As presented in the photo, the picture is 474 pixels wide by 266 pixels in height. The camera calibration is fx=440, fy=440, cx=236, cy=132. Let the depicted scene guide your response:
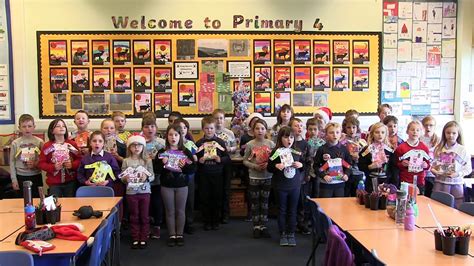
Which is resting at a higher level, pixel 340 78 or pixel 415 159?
pixel 340 78

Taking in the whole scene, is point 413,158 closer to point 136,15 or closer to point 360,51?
point 360,51

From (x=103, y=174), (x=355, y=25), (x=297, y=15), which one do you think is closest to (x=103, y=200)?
(x=103, y=174)

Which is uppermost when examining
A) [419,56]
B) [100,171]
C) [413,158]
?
[419,56]

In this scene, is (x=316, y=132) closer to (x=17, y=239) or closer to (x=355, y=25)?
(x=355, y=25)

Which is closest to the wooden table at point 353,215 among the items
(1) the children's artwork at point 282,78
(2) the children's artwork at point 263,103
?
(2) the children's artwork at point 263,103

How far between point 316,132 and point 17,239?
3739mm

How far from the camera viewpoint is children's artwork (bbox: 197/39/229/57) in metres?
6.77

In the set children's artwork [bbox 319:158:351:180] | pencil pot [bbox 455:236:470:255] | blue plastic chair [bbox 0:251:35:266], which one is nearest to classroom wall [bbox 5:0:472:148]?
children's artwork [bbox 319:158:351:180]

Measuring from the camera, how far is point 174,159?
192 inches

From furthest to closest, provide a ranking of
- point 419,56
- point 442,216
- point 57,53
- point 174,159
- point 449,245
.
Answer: point 419,56 < point 57,53 < point 174,159 < point 442,216 < point 449,245

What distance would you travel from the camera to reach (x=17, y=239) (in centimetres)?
288

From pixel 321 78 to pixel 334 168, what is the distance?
8.55 feet

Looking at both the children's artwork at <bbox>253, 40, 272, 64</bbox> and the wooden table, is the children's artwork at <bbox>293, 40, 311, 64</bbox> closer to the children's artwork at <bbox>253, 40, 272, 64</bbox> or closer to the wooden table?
the children's artwork at <bbox>253, 40, 272, 64</bbox>

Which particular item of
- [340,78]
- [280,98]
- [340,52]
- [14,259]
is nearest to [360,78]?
[340,78]
